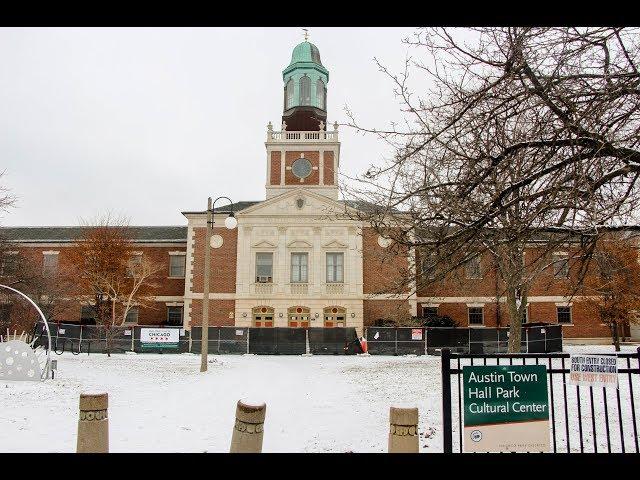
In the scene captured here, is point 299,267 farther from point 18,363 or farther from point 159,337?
point 18,363

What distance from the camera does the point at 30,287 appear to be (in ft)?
112

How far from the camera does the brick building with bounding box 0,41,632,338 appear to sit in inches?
1661

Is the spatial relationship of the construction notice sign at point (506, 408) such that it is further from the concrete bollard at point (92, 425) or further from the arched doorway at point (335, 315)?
the arched doorway at point (335, 315)

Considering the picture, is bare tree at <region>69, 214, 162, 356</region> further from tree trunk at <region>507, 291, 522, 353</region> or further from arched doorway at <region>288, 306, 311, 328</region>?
tree trunk at <region>507, 291, 522, 353</region>

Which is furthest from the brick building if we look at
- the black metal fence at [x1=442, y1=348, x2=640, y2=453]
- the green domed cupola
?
the black metal fence at [x1=442, y1=348, x2=640, y2=453]

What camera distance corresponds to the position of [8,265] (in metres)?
34.5

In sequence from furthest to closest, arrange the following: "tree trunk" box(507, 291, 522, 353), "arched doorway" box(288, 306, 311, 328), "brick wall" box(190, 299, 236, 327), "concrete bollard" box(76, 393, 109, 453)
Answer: "brick wall" box(190, 299, 236, 327), "arched doorway" box(288, 306, 311, 328), "tree trunk" box(507, 291, 522, 353), "concrete bollard" box(76, 393, 109, 453)

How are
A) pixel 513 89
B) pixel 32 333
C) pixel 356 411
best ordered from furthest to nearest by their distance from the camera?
pixel 32 333
pixel 356 411
pixel 513 89

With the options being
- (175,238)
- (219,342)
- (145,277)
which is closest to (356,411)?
(219,342)

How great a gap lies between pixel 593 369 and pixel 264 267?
123 feet

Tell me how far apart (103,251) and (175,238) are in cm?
596

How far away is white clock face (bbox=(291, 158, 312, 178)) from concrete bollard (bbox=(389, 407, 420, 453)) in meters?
40.6
